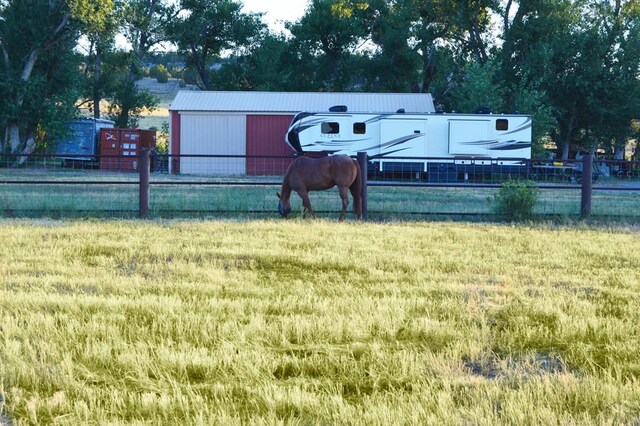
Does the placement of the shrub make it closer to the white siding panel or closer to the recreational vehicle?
the recreational vehicle

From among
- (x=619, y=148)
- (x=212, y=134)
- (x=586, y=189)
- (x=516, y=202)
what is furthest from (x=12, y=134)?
(x=586, y=189)

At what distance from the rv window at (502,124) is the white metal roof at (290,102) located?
15.7 feet

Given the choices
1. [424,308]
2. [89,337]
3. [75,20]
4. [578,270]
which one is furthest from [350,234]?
[75,20]

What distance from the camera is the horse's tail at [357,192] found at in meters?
13.2

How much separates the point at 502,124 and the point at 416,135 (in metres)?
2.90

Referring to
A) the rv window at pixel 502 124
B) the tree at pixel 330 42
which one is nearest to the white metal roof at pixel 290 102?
the rv window at pixel 502 124

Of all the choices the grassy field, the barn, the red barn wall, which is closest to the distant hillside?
the barn

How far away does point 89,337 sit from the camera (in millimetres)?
4910

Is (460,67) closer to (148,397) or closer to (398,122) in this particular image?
(398,122)

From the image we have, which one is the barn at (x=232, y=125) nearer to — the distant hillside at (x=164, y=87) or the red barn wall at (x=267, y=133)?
the red barn wall at (x=267, y=133)

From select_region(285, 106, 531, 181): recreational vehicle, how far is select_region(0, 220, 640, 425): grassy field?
62.7 feet

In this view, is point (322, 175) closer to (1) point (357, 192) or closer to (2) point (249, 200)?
(1) point (357, 192)

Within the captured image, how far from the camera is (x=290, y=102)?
32.6m

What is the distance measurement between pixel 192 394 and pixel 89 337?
1.23m
